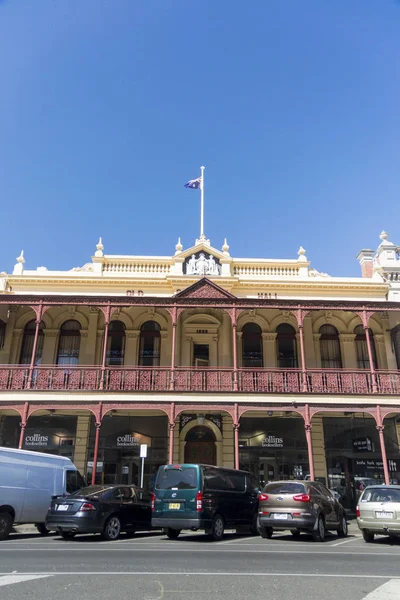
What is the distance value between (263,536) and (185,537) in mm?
1814

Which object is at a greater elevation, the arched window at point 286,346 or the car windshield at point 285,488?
the arched window at point 286,346

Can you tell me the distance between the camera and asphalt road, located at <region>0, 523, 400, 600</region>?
5477mm

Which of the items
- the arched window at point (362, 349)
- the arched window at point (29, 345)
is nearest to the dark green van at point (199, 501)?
the arched window at point (362, 349)

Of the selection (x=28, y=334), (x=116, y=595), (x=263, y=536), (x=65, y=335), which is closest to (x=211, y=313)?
(x=65, y=335)

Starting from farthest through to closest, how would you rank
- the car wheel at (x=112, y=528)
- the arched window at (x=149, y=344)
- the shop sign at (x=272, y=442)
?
the arched window at (x=149, y=344) < the shop sign at (x=272, y=442) < the car wheel at (x=112, y=528)

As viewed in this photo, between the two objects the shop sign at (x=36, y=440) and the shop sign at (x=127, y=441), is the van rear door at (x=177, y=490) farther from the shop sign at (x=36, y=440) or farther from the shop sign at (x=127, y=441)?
the shop sign at (x=36, y=440)

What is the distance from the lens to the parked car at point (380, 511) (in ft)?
34.9

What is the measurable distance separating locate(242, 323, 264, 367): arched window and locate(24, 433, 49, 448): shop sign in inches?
321

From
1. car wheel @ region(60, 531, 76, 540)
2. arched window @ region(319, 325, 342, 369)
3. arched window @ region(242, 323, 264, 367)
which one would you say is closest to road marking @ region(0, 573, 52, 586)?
car wheel @ region(60, 531, 76, 540)

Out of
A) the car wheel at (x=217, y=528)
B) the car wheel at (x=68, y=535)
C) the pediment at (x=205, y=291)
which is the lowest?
the car wheel at (x=68, y=535)

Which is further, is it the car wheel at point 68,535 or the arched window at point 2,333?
the arched window at point 2,333

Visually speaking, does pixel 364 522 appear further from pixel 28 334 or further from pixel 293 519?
pixel 28 334

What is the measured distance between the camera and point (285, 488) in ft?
36.3

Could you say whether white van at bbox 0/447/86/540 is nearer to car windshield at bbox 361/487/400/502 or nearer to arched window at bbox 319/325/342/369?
car windshield at bbox 361/487/400/502
